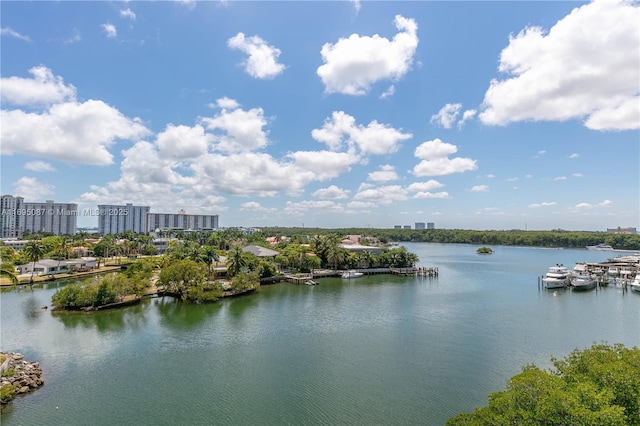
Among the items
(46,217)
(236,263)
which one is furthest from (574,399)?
(46,217)

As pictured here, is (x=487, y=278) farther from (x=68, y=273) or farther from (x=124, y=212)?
(x=124, y=212)

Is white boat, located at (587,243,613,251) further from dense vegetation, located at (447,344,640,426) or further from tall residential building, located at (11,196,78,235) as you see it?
tall residential building, located at (11,196,78,235)

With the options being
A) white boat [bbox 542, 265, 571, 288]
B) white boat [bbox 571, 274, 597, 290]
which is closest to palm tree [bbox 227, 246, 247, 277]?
white boat [bbox 542, 265, 571, 288]

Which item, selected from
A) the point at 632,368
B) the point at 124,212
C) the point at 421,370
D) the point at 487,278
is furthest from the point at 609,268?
the point at 124,212

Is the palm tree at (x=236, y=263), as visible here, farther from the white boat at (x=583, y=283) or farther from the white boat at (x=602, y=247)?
the white boat at (x=602, y=247)

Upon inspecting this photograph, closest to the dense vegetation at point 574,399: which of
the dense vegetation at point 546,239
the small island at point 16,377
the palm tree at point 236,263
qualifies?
the small island at point 16,377

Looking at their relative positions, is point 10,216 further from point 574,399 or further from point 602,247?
point 602,247
